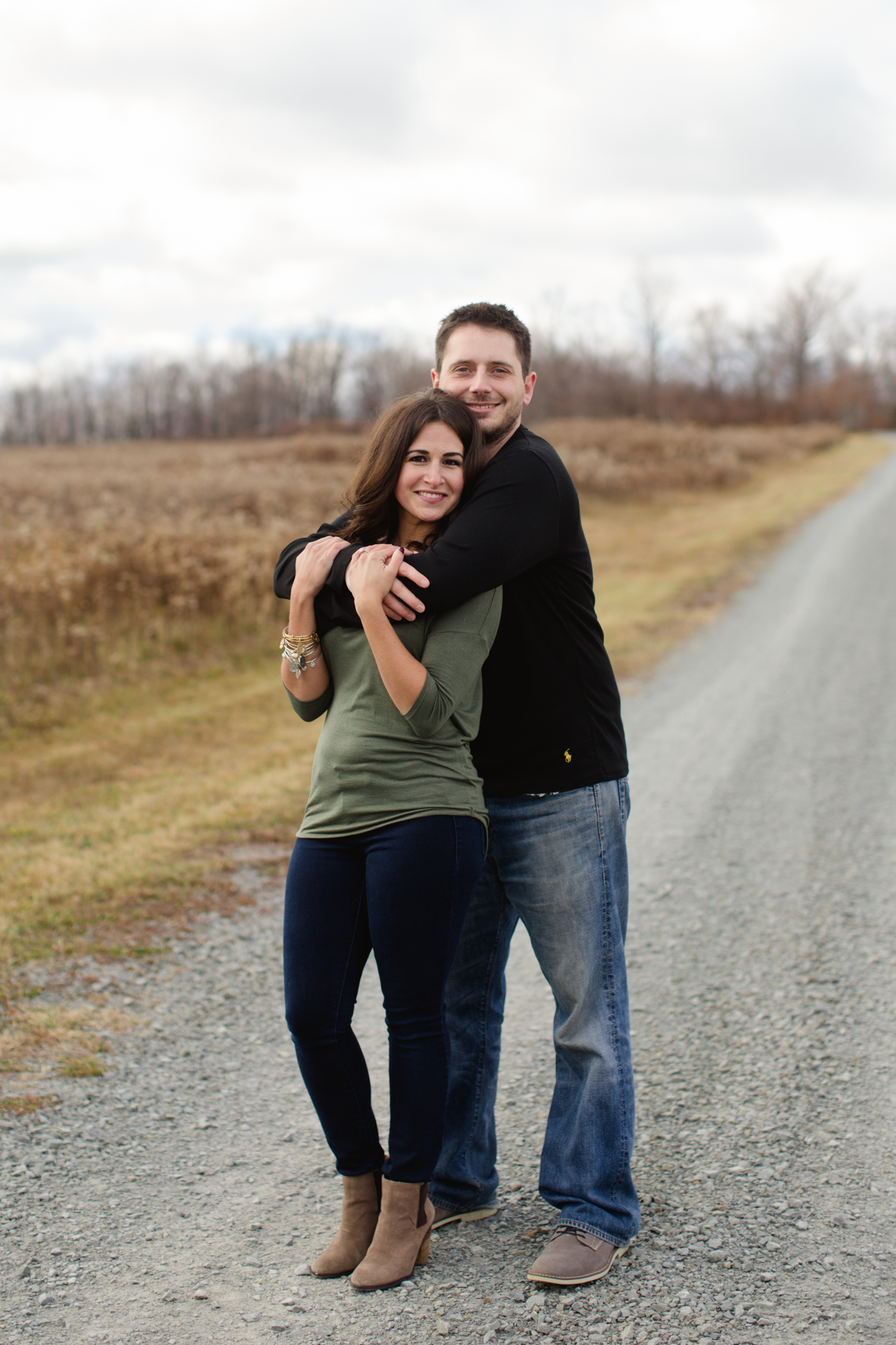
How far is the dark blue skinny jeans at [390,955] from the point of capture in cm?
218

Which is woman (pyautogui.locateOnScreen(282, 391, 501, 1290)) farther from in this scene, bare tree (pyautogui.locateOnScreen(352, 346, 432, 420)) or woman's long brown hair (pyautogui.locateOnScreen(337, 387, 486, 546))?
bare tree (pyautogui.locateOnScreen(352, 346, 432, 420))

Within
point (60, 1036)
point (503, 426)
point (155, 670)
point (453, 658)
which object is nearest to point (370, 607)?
point (453, 658)

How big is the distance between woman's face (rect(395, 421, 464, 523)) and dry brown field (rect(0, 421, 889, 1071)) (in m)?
2.36

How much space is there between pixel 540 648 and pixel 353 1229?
56.4 inches

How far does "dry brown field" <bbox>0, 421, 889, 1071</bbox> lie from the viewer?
4934 millimetres

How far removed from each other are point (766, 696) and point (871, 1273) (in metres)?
6.77

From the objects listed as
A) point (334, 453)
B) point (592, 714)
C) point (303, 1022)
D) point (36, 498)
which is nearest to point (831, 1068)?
point (592, 714)

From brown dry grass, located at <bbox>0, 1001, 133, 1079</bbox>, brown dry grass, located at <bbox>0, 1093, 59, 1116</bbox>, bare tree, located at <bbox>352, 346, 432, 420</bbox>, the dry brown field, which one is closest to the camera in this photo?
brown dry grass, located at <bbox>0, 1093, 59, 1116</bbox>

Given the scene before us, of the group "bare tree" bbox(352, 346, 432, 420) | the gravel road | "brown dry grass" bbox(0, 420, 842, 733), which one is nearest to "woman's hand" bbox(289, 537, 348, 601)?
the gravel road

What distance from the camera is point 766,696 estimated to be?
875 centimetres

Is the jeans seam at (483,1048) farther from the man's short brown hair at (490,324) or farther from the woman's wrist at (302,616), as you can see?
the man's short brown hair at (490,324)

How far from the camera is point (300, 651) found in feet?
7.55

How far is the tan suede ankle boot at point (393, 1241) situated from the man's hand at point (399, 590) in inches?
50.3

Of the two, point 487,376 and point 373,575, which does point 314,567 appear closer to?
point 373,575
